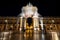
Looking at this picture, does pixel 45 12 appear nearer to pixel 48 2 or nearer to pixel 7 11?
pixel 48 2

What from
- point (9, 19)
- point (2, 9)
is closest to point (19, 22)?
point (9, 19)

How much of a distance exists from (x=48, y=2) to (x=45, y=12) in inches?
9.2

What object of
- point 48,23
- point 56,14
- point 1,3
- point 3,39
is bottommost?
point 3,39

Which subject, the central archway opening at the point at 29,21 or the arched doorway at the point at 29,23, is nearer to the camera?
the arched doorway at the point at 29,23

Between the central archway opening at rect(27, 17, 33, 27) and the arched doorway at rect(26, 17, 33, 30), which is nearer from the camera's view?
the arched doorway at rect(26, 17, 33, 30)

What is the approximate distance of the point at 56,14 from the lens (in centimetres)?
263

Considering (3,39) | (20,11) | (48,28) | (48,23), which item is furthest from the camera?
(20,11)

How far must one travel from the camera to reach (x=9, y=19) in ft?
7.65

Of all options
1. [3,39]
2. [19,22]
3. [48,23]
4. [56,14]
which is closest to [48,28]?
[48,23]

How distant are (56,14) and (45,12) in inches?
8.4

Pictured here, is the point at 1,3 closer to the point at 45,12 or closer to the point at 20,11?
the point at 20,11

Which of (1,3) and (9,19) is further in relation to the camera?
(1,3)

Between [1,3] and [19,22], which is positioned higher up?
[1,3]

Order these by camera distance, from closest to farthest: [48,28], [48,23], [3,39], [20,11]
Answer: [3,39], [48,28], [48,23], [20,11]
